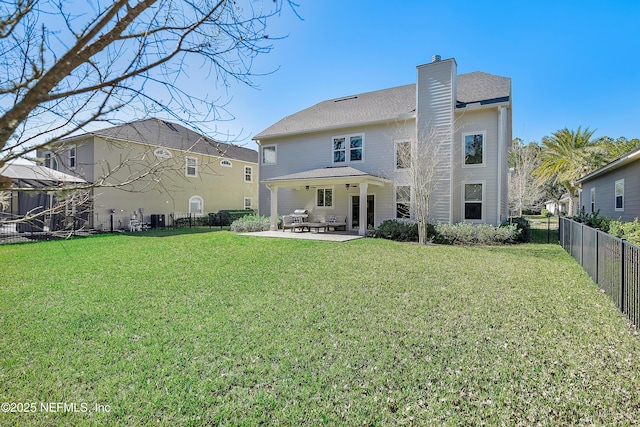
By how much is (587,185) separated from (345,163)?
15534mm

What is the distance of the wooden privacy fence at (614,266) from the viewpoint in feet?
15.4

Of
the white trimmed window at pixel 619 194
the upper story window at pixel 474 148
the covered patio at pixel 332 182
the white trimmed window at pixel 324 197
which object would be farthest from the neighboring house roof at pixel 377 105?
the white trimmed window at pixel 619 194

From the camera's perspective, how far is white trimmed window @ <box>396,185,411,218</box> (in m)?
15.6

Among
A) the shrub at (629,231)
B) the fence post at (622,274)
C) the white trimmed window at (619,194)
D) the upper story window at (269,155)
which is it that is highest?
the upper story window at (269,155)

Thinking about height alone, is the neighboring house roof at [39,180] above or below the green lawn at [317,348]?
above

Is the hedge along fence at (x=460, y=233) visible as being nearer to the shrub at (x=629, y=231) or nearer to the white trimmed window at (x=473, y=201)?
the white trimmed window at (x=473, y=201)

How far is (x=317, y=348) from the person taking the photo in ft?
13.3

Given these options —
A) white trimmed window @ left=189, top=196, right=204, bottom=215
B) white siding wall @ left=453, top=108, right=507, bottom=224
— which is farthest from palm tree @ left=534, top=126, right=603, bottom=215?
white trimmed window @ left=189, top=196, right=204, bottom=215

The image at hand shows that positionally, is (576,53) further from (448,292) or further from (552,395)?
(552,395)

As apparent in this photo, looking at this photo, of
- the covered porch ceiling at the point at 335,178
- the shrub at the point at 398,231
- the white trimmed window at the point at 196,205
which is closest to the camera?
the shrub at the point at 398,231

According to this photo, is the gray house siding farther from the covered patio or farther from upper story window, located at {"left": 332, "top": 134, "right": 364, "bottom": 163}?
upper story window, located at {"left": 332, "top": 134, "right": 364, "bottom": 163}

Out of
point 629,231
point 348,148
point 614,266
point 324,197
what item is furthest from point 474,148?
point 614,266

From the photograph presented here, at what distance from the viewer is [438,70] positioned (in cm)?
1470

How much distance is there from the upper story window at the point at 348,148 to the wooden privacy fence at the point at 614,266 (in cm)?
1072
